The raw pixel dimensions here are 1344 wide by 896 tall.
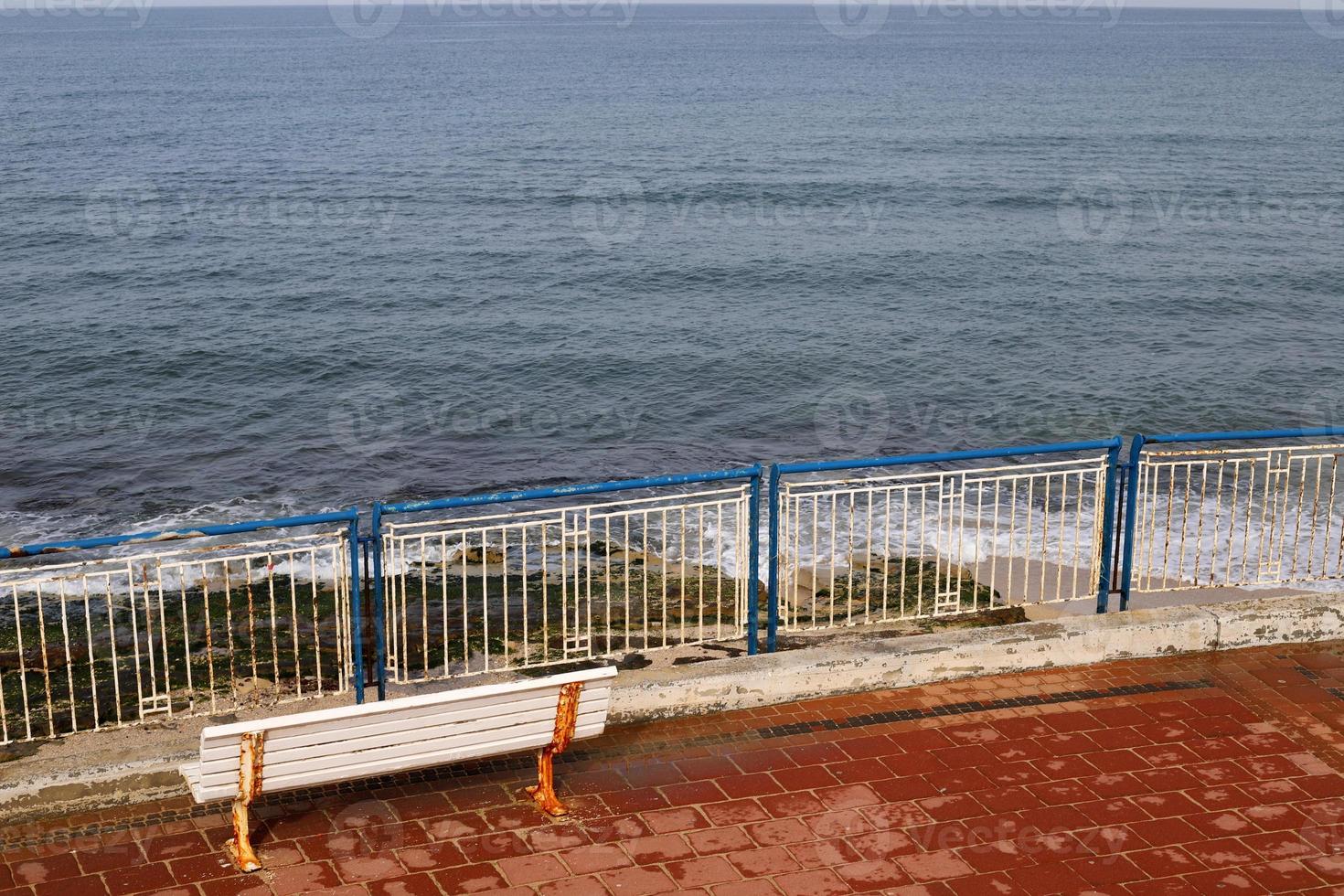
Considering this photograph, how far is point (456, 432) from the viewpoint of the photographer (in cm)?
2547

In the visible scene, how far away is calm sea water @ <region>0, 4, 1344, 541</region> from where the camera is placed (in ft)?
82.1

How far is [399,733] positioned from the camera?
21.5 feet

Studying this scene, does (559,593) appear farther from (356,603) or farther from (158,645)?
(356,603)

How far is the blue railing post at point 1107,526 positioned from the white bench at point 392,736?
13.3 feet

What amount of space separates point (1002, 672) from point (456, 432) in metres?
17.9

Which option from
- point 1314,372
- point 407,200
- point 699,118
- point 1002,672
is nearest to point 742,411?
point 1314,372

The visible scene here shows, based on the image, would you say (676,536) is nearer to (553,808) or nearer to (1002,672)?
(1002,672)

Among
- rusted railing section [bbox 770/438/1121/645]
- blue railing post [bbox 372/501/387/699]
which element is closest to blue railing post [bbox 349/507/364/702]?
blue railing post [bbox 372/501/387/699]

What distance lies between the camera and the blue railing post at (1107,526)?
9125mm

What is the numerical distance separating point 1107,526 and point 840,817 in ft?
11.1

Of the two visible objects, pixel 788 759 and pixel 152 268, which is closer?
pixel 788 759

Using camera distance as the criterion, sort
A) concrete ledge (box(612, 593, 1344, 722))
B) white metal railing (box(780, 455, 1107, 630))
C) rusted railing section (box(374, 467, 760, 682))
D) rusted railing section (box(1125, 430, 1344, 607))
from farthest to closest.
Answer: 1. white metal railing (box(780, 455, 1107, 630))
2. rusted railing section (box(1125, 430, 1344, 607))
3. rusted railing section (box(374, 467, 760, 682))
4. concrete ledge (box(612, 593, 1344, 722))

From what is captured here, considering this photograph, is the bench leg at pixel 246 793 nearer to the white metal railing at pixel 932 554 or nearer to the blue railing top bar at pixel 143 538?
the blue railing top bar at pixel 143 538

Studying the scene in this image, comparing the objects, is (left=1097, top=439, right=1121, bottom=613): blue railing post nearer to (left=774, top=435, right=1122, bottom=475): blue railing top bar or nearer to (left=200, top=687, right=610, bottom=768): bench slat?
(left=774, top=435, right=1122, bottom=475): blue railing top bar
